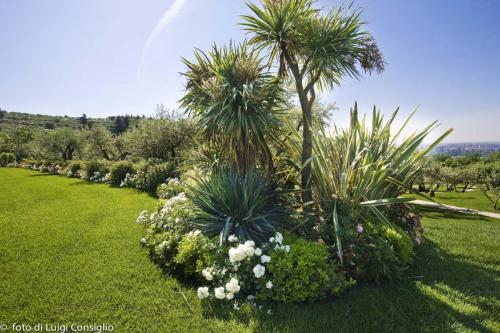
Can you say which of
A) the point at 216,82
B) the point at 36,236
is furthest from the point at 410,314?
the point at 36,236

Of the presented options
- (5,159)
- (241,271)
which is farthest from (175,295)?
(5,159)

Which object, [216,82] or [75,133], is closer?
[216,82]

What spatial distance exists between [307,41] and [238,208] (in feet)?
11.9

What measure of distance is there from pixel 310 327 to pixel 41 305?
3.39 meters

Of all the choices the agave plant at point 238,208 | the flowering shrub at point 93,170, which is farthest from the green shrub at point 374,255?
the flowering shrub at point 93,170

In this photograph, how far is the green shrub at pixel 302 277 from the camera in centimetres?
344

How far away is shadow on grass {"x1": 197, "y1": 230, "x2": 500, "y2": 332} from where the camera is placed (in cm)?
303

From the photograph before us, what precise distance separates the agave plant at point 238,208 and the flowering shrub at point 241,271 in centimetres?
51

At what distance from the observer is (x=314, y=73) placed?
246 inches

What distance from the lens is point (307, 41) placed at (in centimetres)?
543

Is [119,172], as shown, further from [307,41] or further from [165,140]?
[307,41]

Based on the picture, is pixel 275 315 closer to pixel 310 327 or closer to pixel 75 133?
pixel 310 327

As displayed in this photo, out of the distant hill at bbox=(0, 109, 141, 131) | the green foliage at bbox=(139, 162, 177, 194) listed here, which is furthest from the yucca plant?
the distant hill at bbox=(0, 109, 141, 131)

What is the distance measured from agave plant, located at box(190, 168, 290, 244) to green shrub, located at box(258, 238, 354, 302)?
82 cm
